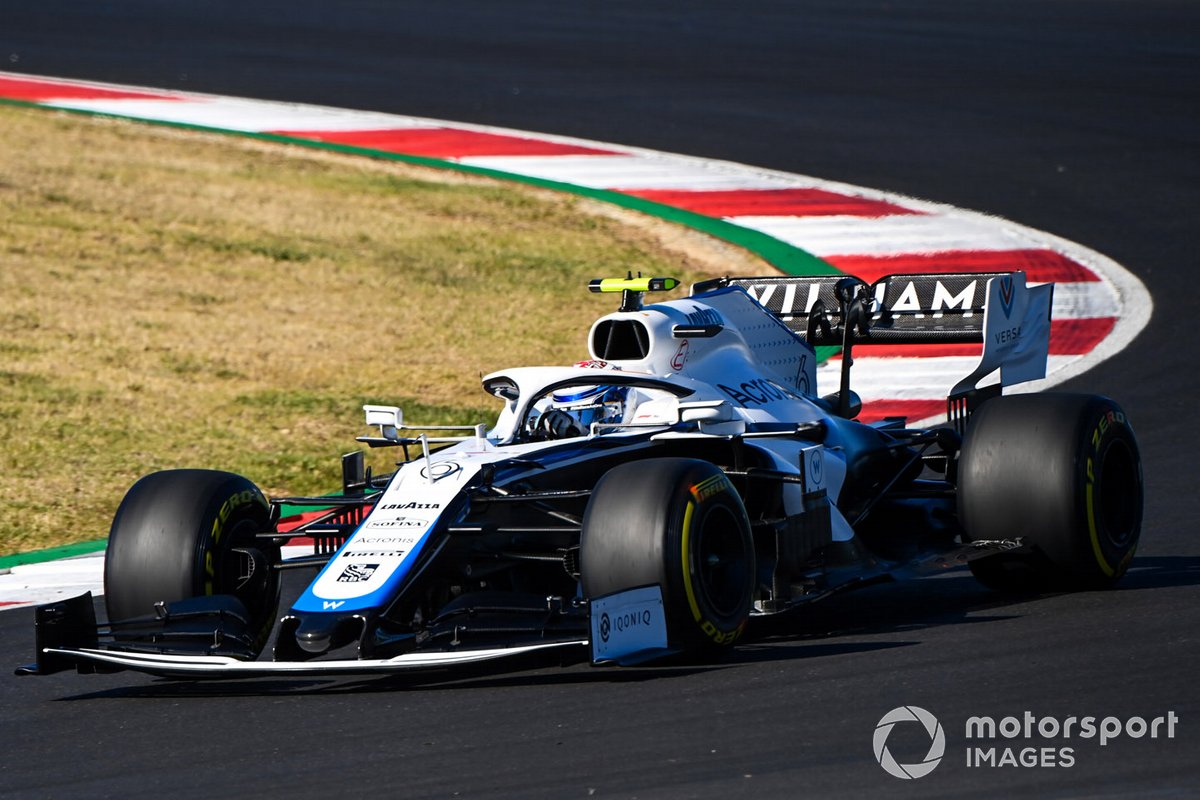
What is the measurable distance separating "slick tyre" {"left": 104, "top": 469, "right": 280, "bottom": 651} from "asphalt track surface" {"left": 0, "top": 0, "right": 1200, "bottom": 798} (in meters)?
0.39

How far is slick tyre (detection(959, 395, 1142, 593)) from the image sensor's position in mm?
7891

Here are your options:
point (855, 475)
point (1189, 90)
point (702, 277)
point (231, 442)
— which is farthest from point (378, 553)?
point (1189, 90)

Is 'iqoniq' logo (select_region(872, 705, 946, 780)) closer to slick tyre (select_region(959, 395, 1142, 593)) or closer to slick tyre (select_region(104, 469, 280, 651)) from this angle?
slick tyre (select_region(959, 395, 1142, 593))

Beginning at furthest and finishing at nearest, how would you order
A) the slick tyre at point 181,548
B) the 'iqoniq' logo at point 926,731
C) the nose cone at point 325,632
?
1. the slick tyre at point 181,548
2. the nose cone at point 325,632
3. the 'iqoniq' logo at point 926,731

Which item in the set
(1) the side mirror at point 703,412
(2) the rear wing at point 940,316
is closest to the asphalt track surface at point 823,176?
(1) the side mirror at point 703,412

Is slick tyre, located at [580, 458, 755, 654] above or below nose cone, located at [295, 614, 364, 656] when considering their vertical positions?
above

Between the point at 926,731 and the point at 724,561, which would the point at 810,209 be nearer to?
the point at 724,561

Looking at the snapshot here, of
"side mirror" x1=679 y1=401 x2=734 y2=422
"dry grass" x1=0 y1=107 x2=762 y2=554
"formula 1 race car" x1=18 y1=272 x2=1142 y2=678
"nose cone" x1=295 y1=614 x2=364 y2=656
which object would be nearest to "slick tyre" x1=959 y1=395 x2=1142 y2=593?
"formula 1 race car" x1=18 y1=272 x2=1142 y2=678

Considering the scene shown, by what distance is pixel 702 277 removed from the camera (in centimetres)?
1543

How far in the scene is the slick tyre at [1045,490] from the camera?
7.89 meters

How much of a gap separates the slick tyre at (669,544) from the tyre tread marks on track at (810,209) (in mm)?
4877

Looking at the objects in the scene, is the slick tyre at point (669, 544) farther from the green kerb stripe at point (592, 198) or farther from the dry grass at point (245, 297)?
the dry grass at point (245, 297)

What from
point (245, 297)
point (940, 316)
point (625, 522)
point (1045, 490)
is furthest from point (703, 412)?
point (245, 297)

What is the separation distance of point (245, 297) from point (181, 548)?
29.6ft
